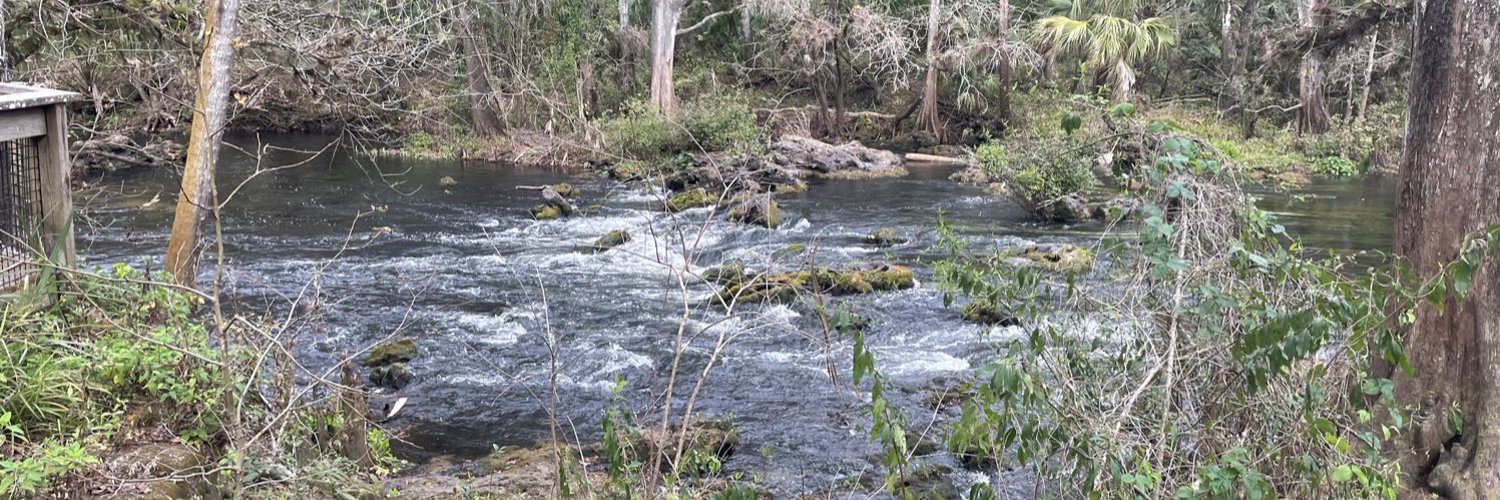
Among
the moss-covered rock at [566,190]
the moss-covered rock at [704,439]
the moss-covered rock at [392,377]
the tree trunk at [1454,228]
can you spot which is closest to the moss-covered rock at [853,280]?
the moss-covered rock at [392,377]

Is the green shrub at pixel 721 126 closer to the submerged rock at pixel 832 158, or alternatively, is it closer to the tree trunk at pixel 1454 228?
the submerged rock at pixel 832 158

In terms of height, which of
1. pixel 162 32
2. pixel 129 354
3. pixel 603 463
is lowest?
pixel 603 463

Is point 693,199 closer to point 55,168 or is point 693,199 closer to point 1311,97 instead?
point 55,168

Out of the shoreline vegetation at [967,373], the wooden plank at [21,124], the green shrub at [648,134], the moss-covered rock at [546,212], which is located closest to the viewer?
the shoreline vegetation at [967,373]

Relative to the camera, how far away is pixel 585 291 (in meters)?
13.5

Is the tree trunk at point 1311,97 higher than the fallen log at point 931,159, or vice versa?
the tree trunk at point 1311,97

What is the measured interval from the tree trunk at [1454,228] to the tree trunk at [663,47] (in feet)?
85.9

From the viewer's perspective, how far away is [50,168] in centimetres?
595

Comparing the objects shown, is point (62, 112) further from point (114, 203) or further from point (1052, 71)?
point (1052, 71)

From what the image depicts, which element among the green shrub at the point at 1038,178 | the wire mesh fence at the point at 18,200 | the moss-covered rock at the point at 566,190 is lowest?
the moss-covered rock at the point at 566,190

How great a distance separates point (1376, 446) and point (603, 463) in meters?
4.90

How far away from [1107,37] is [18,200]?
26.5 meters

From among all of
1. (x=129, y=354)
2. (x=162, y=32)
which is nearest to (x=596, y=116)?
(x=162, y=32)

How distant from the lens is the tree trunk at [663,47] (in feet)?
103
